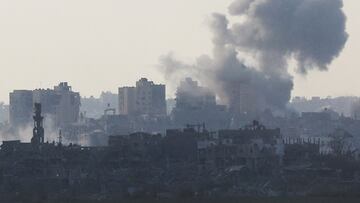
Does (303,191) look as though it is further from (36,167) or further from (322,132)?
(322,132)

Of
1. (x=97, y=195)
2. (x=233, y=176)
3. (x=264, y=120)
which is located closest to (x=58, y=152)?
(x=233, y=176)

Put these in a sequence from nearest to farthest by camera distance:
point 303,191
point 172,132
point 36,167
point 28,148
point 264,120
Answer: point 303,191 < point 36,167 < point 28,148 < point 172,132 < point 264,120

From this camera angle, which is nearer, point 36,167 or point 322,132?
point 36,167

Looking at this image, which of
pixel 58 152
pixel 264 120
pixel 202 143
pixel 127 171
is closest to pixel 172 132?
pixel 202 143

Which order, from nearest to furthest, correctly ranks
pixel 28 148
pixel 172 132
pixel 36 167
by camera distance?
pixel 36 167
pixel 28 148
pixel 172 132

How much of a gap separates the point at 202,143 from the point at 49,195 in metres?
36.2

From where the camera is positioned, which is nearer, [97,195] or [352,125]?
[97,195]

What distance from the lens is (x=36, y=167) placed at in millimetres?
113000

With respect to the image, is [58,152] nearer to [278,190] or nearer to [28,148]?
[28,148]

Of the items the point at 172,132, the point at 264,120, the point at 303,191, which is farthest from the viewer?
the point at 264,120

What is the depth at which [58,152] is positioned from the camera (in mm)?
119812

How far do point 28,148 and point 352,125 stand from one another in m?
81.4

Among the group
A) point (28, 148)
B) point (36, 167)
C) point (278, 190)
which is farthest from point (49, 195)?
point (28, 148)

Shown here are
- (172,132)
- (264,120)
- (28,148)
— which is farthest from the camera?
(264,120)
